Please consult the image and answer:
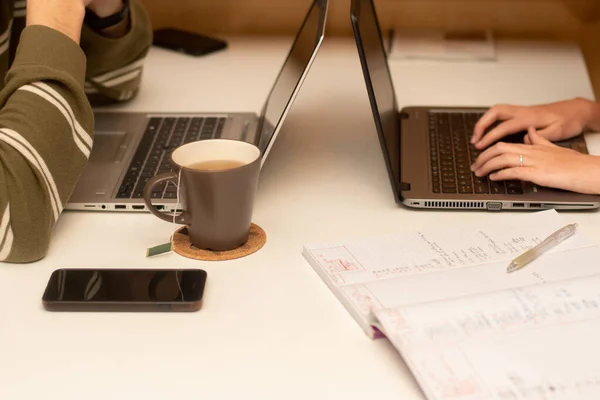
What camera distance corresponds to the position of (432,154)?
121 cm

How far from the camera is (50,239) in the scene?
3.28 feet

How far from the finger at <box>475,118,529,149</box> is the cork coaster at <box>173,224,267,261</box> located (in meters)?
0.41

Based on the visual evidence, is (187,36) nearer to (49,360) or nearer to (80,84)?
(80,84)

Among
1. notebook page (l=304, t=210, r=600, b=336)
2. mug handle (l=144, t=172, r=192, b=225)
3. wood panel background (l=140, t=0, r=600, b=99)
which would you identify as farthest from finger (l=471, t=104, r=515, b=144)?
wood panel background (l=140, t=0, r=600, b=99)

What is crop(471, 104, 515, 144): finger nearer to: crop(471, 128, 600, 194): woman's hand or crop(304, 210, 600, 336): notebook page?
crop(471, 128, 600, 194): woman's hand

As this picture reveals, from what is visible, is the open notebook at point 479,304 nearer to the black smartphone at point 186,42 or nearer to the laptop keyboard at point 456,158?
the laptop keyboard at point 456,158

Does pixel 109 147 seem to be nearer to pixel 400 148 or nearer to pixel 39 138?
pixel 39 138

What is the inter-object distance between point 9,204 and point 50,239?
0.27 ft

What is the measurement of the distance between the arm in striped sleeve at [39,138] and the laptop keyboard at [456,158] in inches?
18.8

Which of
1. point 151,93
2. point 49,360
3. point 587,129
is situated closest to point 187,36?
point 151,93

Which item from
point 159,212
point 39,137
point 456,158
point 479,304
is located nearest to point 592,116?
point 456,158

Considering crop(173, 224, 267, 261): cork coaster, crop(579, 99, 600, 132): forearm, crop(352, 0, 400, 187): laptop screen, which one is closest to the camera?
crop(173, 224, 267, 261): cork coaster

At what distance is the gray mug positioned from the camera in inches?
35.7

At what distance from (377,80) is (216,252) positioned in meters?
0.38
